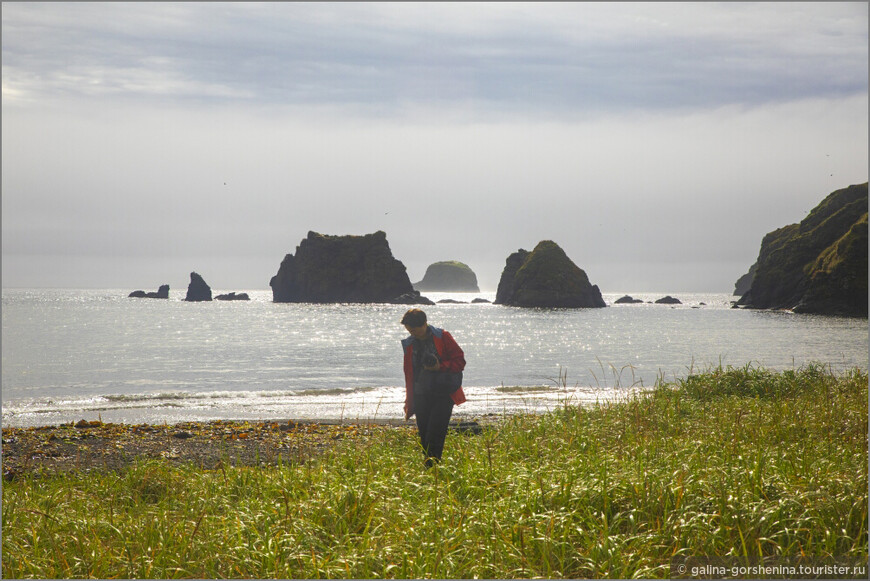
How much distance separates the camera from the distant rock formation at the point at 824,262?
85.3 m

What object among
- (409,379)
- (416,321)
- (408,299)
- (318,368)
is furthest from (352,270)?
(416,321)

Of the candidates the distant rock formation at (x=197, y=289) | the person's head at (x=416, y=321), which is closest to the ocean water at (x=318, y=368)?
the person's head at (x=416, y=321)

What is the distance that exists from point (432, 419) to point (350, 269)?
498 ft

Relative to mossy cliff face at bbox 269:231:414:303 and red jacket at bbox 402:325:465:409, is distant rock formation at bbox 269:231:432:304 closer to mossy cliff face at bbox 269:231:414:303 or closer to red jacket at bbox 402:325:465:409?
mossy cliff face at bbox 269:231:414:303

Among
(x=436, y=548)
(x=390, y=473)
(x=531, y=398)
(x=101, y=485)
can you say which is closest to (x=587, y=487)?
(x=436, y=548)

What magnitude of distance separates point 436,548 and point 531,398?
19585 millimetres

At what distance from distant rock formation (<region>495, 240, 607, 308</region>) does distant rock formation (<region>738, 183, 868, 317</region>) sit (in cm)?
3999

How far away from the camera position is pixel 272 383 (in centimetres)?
2939

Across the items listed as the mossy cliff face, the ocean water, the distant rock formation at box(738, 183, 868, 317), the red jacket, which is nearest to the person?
the red jacket

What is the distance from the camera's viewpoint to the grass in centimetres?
484

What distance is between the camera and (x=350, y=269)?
157625 mm

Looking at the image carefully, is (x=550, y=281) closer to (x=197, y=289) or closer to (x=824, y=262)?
(x=824, y=262)

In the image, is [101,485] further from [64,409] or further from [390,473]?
[64,409]

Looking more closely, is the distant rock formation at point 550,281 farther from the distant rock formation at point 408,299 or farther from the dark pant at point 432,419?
the dark pant at point 432,419
